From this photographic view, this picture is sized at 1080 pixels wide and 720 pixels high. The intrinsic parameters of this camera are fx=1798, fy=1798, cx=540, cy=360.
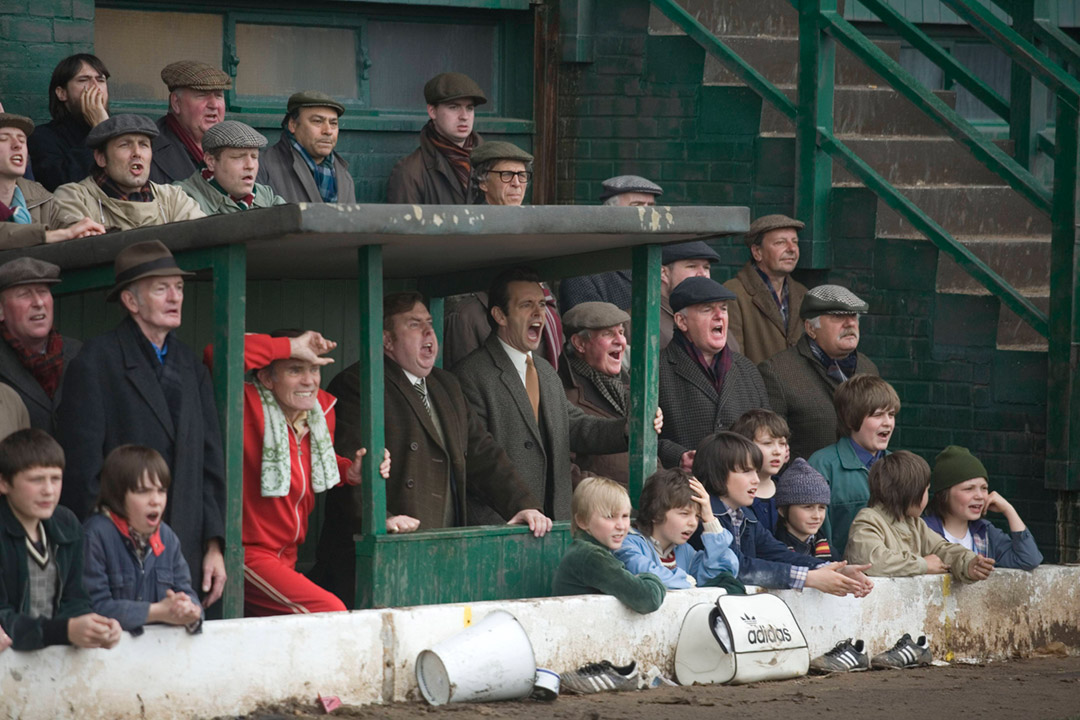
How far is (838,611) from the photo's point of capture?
761 cm

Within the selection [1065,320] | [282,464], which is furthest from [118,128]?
[1065,320]

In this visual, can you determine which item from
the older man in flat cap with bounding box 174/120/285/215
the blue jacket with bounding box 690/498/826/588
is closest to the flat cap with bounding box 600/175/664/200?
the older man in flat cap with bounding box 174/120/285/215

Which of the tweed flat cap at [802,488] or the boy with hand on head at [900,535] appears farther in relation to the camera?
the boy with hand on head at [900,535]

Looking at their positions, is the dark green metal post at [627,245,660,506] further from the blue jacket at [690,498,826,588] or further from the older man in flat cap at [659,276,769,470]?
the older man in flat cap at [659,276,769,470]

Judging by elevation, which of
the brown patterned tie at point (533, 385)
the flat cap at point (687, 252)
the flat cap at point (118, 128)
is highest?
the flat cap at point (118, 128)

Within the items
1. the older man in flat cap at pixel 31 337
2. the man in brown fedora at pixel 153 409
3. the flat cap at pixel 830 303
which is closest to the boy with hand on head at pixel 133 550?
the man in brown fedora at pixel 153 409

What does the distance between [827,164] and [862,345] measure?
1.00 m

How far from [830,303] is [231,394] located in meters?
3.28

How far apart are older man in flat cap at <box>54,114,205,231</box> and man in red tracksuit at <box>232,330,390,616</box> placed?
3.20 ft

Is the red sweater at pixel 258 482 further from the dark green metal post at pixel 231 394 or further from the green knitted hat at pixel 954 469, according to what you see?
the green knitted hat at pixel 954 469

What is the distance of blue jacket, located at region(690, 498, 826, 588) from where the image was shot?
24.5 ft

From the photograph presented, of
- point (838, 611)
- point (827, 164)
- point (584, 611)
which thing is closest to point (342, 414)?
point (584, 611)

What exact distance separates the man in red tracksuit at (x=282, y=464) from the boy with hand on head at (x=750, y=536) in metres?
1.44

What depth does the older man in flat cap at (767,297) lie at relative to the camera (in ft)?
30.3
